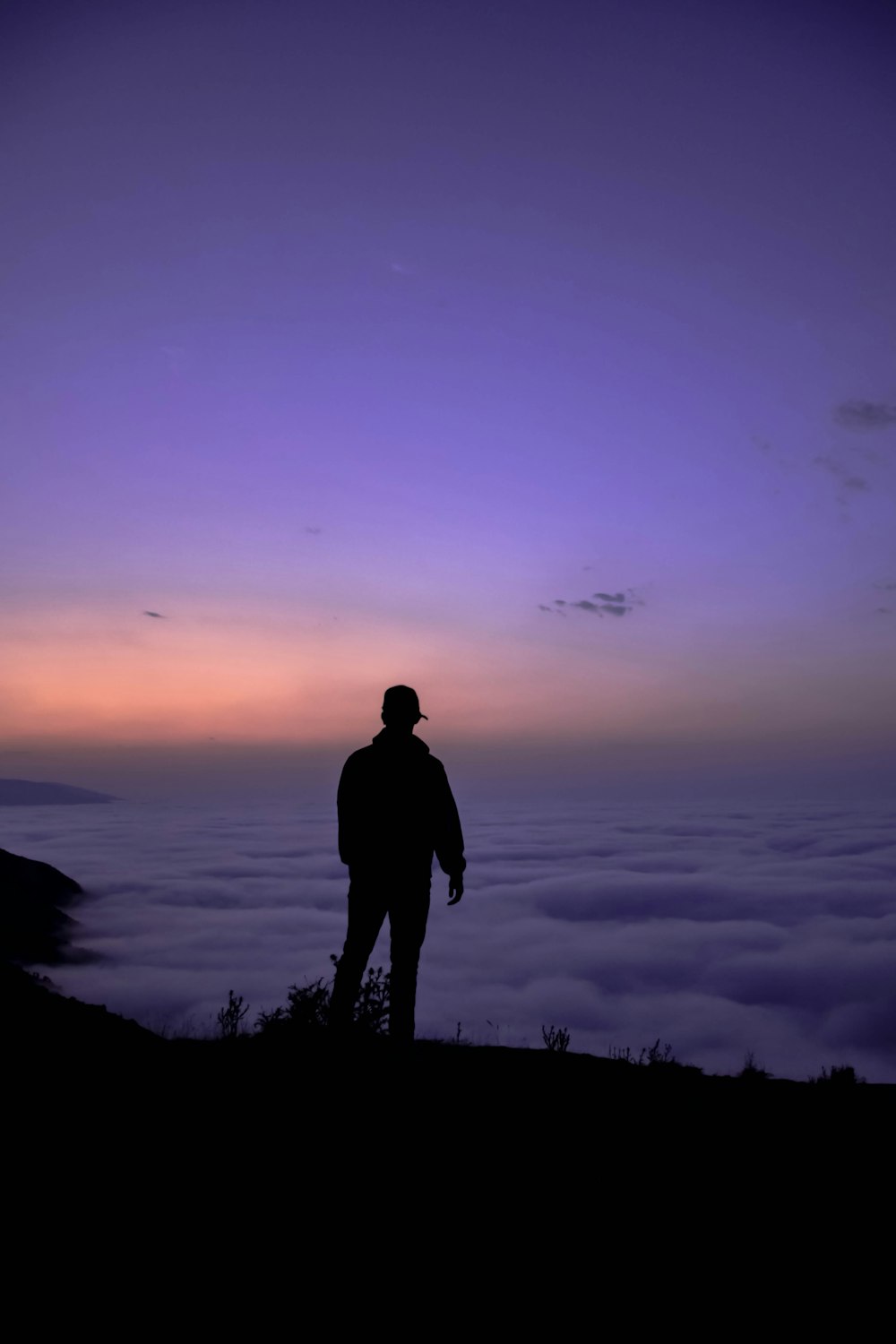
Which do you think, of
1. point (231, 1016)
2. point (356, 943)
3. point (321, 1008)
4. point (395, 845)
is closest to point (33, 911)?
point (321, 1008)

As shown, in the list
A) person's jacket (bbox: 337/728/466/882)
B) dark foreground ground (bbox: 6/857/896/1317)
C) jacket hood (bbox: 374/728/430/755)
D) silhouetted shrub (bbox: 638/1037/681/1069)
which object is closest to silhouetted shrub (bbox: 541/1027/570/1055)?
silhouetted shrub (bbox: 638/1037/681/1069)

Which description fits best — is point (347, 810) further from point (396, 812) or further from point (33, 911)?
point (33, 911)

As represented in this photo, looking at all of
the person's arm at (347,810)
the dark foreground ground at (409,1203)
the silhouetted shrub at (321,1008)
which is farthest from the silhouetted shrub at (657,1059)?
the person's arm at (347,810)

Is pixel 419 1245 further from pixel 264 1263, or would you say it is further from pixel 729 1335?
pixel 729 1335

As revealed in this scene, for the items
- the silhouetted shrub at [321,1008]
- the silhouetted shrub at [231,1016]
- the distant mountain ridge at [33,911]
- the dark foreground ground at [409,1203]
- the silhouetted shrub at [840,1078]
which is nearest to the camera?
the dark foreground ground at [409,1203]

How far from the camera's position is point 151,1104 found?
423 centimetres

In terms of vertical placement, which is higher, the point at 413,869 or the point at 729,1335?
the point at 413,869

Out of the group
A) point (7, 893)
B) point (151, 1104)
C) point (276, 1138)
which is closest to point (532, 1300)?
point (276, 1138)

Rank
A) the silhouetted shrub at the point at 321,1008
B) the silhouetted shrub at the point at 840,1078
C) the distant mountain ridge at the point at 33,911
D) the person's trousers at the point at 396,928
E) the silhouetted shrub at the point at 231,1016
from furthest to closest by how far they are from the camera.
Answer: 1. the distant mountain ridge at the point at 33,911
2. the silhouetted shrub at the point at 321,1008
3. the silhouetted shrub at the point at 231,1016
4. the silhouetted shrub at the point at 840,1078
5. the person's trousers at the point at 396,928

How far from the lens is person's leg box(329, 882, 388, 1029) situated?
5.04m

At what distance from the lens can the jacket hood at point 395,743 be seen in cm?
528

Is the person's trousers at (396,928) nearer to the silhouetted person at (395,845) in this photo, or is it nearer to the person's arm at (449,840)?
the silhouetted person at (395,845)

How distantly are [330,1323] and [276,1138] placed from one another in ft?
5.44

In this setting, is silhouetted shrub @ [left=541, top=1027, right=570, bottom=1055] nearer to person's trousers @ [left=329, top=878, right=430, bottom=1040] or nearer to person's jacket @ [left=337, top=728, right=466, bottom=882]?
person's trousers @ [left=329, top=878, right=430, bottom=1040]
